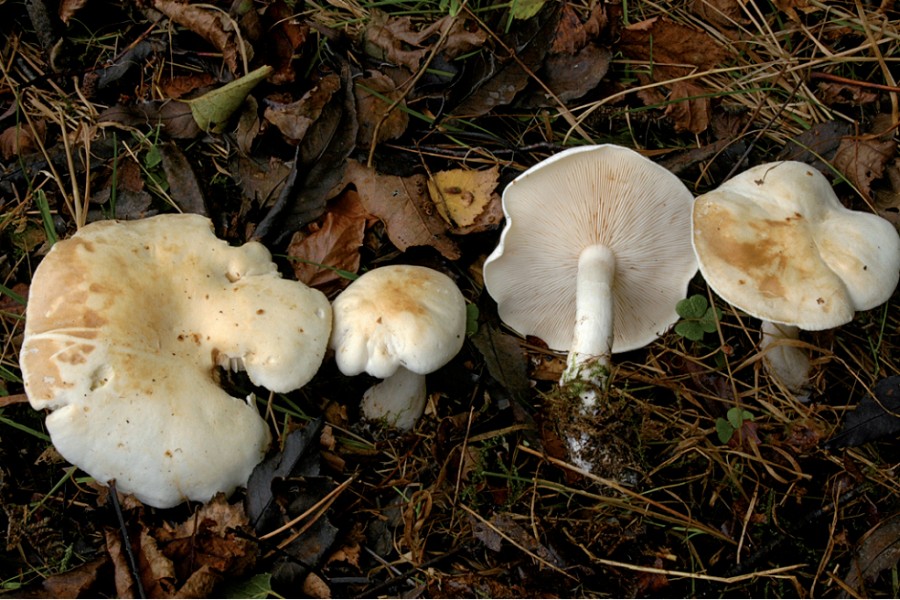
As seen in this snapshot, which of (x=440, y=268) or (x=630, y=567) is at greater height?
(x=440, y=268)

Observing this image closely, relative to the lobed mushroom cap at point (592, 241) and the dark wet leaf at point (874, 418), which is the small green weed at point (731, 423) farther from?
the lobed mushroom cap at point (592, 241)

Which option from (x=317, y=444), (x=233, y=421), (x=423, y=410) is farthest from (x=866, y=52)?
(x=233, y=421)

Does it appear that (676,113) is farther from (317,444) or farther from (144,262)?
(144,262)

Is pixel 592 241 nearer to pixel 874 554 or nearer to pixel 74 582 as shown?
pixel 874 554

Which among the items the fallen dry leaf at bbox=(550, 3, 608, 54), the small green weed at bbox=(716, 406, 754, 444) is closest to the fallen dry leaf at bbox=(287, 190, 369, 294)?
the fallen dry leaf at bbox=(550, 3, 608, 54)

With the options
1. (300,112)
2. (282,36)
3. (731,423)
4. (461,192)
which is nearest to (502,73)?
(461,192)

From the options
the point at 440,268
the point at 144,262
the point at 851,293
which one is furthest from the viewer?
the point at 440,268
